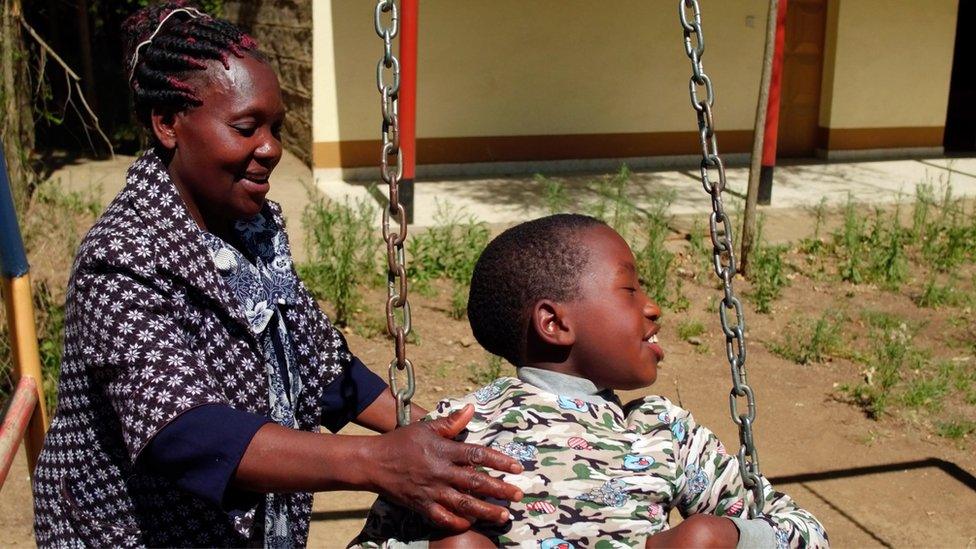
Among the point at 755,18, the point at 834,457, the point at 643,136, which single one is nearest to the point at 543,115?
the point at 643,136

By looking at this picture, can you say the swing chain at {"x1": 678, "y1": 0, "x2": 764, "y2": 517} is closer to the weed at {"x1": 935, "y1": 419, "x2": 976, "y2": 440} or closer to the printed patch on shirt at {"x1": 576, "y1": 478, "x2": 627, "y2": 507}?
the printed patch on shirt at {"x1": 576, "y1": 478, "x2": 627, "y2": 507}

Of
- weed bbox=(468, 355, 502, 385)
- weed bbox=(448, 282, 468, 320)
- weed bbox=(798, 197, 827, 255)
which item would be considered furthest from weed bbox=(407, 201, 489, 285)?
weed bbox=(798, 197, 827, 255)

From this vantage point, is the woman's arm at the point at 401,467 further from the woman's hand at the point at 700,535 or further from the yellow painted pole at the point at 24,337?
the yellow painted pole at the point at 24,337

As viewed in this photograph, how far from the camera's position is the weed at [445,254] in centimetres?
668

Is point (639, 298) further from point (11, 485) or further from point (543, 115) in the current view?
point (543, 115)

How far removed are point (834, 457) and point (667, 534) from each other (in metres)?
3.33

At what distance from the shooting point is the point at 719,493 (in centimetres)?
198

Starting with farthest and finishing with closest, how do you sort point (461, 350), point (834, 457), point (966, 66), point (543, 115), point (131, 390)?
point (966, 66) < point (543, 115) < point (461, 350) < point (834, 457) < point (131, 390)

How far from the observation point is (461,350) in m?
5.75

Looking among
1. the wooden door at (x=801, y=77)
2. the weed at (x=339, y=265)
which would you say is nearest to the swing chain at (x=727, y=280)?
the weed at (x=339, y=265)

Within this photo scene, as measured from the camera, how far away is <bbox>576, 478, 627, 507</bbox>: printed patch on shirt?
1.82 m

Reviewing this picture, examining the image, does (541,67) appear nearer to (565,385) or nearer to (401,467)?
(565,385)

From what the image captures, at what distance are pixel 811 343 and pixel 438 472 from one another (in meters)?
4.78

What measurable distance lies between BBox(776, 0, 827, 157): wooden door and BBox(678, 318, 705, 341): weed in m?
6.15
